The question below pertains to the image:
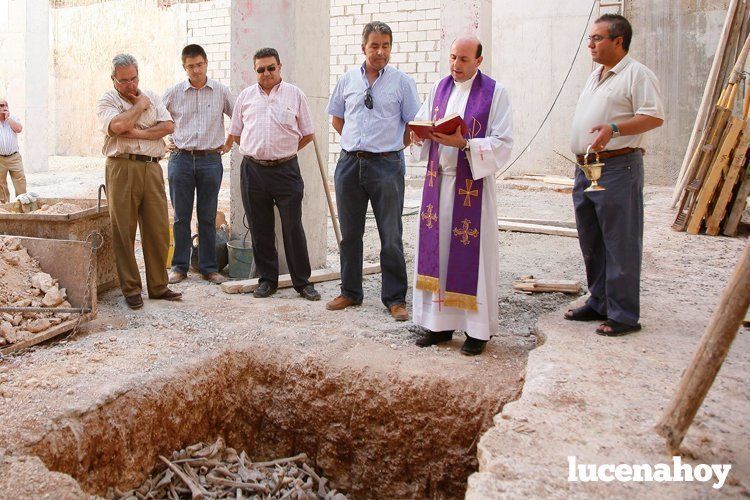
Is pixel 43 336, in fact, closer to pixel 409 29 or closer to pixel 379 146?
pixel 379 146

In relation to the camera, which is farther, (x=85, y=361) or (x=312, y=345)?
(x=312, y=345)

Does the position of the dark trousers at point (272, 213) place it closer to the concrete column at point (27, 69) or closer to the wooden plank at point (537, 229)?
the wooden plank at point (537, 229)

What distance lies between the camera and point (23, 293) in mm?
5117

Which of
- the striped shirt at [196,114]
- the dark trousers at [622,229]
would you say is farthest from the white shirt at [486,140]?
the striped shirt at [196,114]

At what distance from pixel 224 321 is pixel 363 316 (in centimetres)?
103

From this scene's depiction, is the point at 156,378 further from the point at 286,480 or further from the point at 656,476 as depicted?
the point at 656,476

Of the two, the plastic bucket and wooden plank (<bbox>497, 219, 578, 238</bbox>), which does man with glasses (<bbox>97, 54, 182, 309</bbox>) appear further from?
wooden plank (<bbox>497, 219, 578, 238</bbox>)

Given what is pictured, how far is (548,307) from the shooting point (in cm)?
588

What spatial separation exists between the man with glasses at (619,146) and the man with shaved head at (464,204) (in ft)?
1.86

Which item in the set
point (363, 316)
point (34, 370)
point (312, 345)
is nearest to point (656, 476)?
point (312, 345)

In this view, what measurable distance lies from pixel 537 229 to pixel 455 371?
5448 mm

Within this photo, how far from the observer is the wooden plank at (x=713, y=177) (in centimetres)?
838

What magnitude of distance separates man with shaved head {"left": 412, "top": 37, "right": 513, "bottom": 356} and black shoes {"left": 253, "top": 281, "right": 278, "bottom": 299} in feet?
6.16

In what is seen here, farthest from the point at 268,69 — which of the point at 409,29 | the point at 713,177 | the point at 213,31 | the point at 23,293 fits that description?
the point at 213,31
